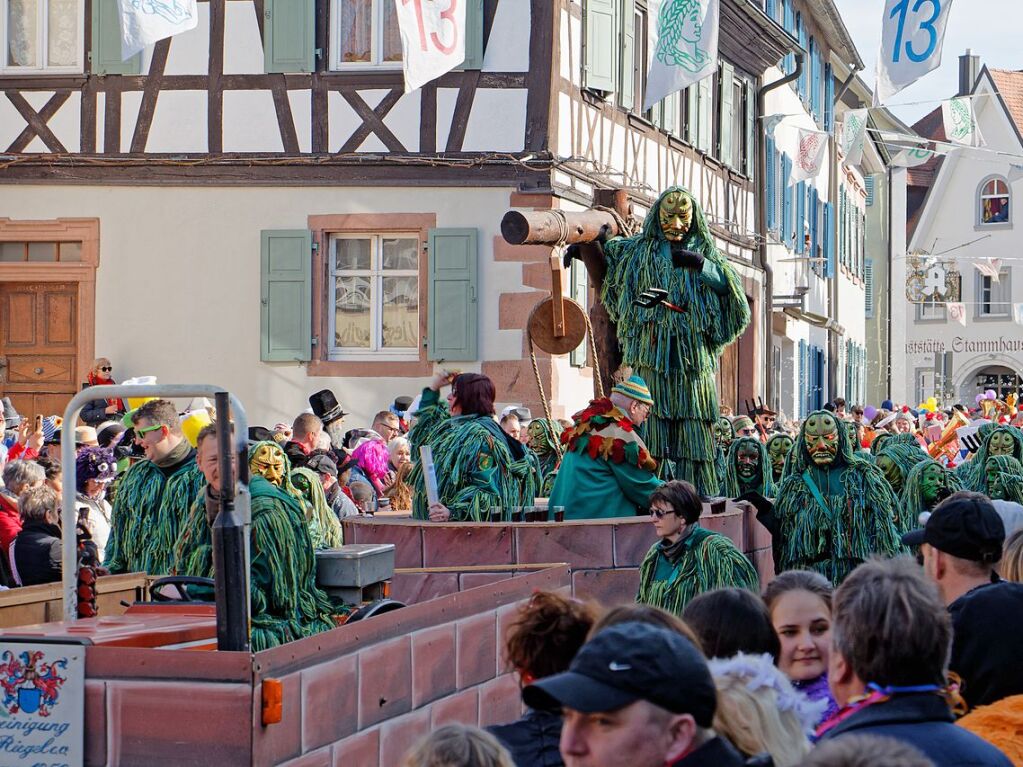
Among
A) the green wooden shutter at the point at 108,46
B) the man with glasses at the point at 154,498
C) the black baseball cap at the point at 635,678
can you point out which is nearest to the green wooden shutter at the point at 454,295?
the green wooden shutter at the point at 108,46

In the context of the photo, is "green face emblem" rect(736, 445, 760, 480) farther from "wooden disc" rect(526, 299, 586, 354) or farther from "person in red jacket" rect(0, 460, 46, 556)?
"person in red jacket" rect(0, 460, 46, 556)

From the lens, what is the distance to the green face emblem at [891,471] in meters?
12.2

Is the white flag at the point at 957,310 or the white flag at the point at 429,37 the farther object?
the white flag at the point at 957,310

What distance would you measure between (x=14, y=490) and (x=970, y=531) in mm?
5685

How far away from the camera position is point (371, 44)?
58.6ft

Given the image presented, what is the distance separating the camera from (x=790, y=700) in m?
3.88

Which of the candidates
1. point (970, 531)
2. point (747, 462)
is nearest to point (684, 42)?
point (747, 462)

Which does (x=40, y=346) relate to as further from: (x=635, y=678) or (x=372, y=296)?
(x=635, y=678)

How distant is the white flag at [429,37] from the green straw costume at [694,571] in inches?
302

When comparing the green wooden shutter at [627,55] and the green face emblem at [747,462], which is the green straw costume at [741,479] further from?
the green wooden shutter at [627,55]

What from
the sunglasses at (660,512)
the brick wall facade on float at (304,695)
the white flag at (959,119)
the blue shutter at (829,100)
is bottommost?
the brick wall facade on float at (304,695)

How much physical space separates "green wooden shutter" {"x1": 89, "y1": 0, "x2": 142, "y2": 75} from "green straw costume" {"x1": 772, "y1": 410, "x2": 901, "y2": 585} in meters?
10.4

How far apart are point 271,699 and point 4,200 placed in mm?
14588

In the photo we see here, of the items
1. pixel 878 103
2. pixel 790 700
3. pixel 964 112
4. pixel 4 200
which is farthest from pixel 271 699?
pixel 964 112
